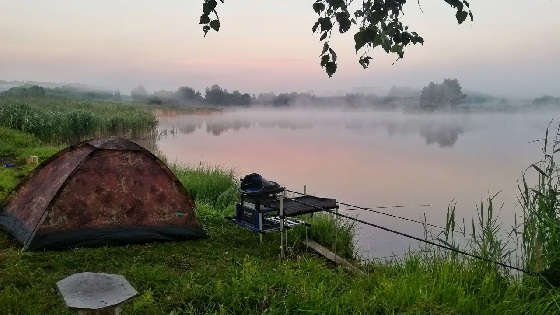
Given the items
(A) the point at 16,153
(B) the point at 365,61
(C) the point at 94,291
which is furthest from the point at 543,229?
(A) the point at 16,153

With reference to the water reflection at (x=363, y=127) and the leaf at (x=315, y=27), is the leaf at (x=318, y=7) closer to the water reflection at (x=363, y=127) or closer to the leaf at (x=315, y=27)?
the leaf at (x=315, y=27)

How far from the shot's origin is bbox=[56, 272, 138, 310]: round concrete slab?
10.7 feet

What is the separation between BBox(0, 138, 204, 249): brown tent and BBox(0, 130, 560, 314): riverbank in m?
0.25


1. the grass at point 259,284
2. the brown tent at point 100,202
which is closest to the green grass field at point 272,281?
the grass at point 259,284

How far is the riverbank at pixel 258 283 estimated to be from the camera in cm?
455

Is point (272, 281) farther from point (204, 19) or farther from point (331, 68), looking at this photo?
point (204, 19)

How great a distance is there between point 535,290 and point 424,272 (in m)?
1.21

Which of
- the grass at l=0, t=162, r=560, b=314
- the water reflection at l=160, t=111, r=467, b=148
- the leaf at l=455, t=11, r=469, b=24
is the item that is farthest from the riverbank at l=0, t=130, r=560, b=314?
the water reflection at l=160, t=111, r=467, b=148

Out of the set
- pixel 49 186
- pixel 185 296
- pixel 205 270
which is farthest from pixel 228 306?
pixel 49 186

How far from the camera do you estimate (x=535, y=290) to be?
4766 millimetres

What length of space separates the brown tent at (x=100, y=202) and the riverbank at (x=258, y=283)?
253 mm

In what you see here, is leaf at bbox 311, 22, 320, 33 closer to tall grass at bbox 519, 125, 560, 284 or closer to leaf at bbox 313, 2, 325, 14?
leaf at bbox 313, 2, 325, 14

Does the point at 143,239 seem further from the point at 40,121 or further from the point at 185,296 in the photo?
the point at 40,121

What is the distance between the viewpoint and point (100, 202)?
24.8 feet
